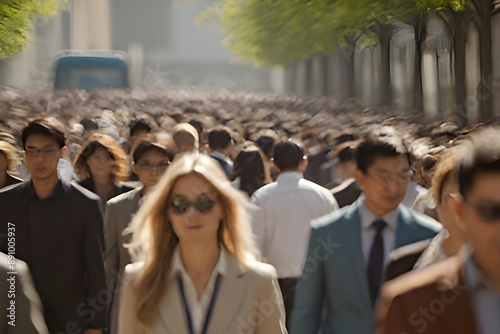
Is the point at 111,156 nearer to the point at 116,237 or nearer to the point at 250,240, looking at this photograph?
the point at 116,237

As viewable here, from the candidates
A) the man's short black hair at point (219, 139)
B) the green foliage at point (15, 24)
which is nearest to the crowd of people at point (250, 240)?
the man's short black hair at point (219, 139)

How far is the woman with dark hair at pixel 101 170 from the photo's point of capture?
6.05 m

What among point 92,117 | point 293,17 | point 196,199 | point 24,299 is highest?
point 293,17

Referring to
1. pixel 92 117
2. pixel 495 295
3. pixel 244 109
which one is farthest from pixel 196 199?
pixel 244 109

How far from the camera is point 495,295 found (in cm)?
183

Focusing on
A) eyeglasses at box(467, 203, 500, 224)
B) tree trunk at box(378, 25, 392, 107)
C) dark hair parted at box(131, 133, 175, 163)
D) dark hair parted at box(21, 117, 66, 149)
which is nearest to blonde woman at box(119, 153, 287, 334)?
eyeglasses at box(467, 203, 500, 224)

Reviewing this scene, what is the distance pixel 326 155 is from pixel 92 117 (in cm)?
197

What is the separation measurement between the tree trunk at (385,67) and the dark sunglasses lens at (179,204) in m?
5.60

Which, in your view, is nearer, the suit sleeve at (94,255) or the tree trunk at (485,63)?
the suit sleeve at (94,255)

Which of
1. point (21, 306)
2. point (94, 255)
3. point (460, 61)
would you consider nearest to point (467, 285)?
point (21, 306)

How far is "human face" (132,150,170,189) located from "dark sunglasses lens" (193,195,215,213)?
2231 millimetres

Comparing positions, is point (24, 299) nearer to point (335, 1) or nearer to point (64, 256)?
point (64, 256)

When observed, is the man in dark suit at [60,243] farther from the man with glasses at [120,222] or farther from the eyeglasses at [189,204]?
the eyeglasses at [189,204]

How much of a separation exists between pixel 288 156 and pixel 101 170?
104 cm
